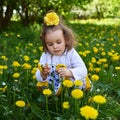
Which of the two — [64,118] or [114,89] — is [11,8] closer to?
[114,89]

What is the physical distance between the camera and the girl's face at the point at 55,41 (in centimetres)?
303

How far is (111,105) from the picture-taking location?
2748 mm

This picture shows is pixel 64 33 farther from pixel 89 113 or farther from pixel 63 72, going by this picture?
pixel 89 113

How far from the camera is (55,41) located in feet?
9.99

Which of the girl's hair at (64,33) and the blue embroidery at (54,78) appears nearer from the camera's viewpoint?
the blue embroidery at (54,78)

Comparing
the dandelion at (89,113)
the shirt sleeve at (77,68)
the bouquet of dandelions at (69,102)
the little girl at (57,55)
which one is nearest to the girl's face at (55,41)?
the little girl at (57,55)

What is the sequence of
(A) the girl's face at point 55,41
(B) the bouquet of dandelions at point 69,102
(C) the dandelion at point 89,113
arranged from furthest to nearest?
(A) the girl's face at point 55,41 < (B) the bouquet of dandelions at point 69,102 < (C) the dandelion at point 89,113

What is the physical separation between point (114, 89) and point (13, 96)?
0.97 metres

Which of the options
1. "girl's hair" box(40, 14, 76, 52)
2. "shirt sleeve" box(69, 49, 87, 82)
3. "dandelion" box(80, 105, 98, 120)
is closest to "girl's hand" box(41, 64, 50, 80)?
"shirt sleeve" box(69, 49, 87, 82)

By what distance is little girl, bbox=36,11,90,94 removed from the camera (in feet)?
9.57

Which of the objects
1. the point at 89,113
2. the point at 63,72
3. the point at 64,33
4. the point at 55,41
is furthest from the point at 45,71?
the point at 89,113

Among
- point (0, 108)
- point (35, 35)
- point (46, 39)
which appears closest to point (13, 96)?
point (0, 108)

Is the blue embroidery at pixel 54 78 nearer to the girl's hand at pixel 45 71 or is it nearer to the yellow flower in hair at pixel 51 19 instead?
the girl's hand at pixel 45 71

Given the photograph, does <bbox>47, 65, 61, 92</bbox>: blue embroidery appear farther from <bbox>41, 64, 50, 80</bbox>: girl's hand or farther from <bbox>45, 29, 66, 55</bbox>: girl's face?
<bbox>45, 29, 66, 55</bbox>: girl's face
